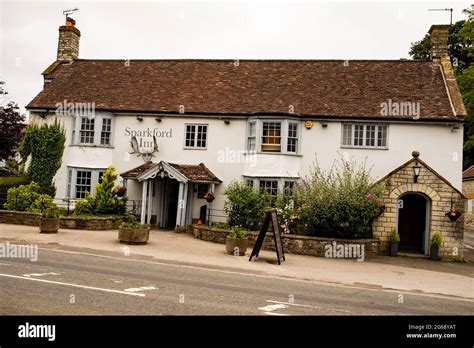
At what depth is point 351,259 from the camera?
1605 cm

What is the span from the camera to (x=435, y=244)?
56.3ft

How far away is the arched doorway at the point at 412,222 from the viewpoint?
744 inches

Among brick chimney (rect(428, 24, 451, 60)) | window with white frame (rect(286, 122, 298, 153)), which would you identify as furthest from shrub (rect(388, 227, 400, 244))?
brick chimney (rect(428, 24, 451, 60))

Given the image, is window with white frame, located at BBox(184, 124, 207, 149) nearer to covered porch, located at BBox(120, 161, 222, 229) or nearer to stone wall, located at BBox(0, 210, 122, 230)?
covered porch, located at BBox(120, 161, 222, 229)

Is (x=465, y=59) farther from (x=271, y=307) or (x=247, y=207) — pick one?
(x=271, y=307)

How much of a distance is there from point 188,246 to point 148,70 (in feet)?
43.2

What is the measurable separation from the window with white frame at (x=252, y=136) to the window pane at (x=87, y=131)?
858 cm

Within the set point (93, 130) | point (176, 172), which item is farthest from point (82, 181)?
point (176, 172)

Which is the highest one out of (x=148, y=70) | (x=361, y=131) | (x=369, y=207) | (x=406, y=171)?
(x=148, y=70)

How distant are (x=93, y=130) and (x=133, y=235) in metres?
9.05

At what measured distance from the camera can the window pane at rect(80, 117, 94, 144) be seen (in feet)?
74.1
